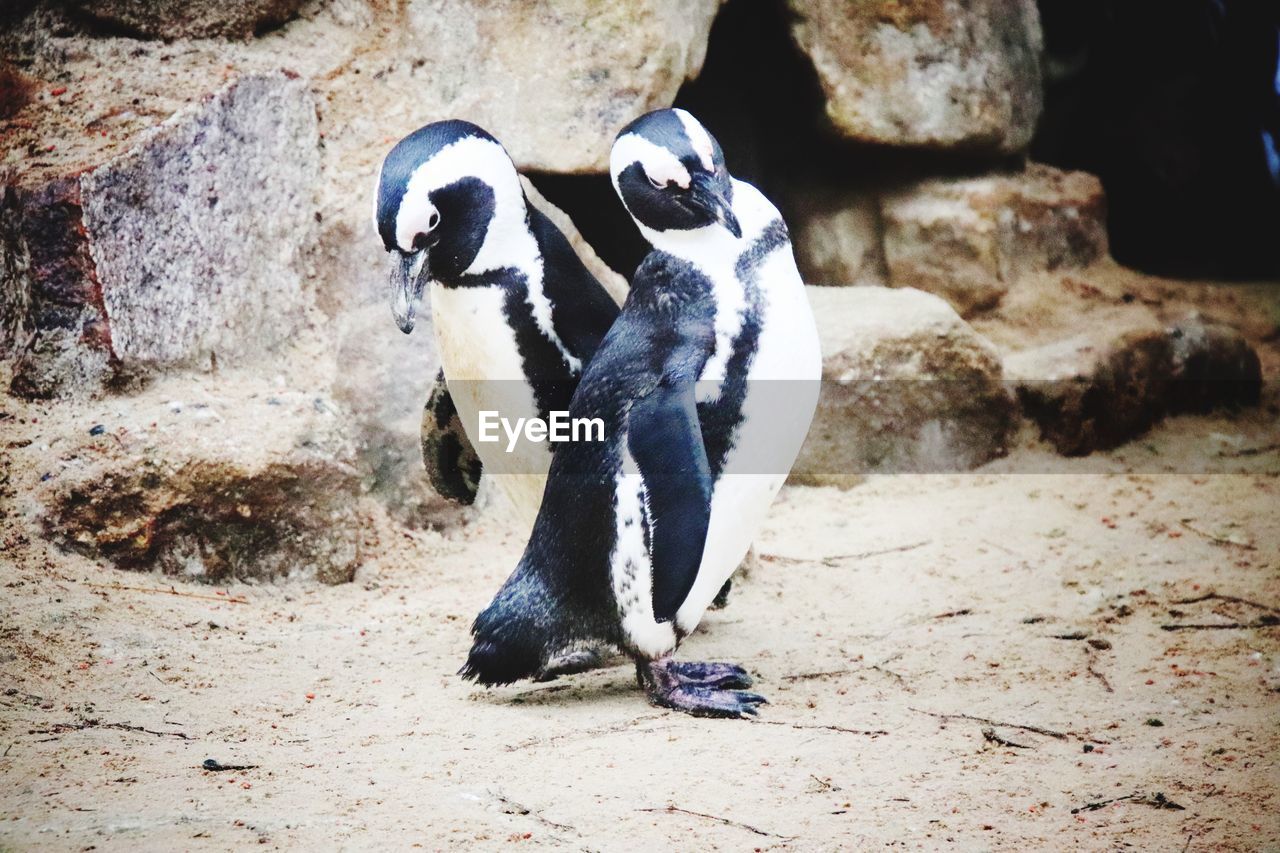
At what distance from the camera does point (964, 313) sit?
4.45 metres

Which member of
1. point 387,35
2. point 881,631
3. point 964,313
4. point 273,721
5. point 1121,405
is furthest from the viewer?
point 964,313

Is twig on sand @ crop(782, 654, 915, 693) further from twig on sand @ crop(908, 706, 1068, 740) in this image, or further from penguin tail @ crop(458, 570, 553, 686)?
penguin tail @ crop(458, 570, 553, 686)

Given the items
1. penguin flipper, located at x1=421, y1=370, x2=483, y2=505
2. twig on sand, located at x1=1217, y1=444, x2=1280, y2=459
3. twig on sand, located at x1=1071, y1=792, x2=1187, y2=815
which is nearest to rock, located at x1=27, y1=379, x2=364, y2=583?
penguin flipper, located at x1=421, y1=370, x2=483, y2=505

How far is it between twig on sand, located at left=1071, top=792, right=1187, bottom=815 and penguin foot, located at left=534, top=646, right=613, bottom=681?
98 cm

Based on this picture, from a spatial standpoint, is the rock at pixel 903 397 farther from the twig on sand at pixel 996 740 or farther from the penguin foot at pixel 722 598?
the twig on sand at pixel 996 740

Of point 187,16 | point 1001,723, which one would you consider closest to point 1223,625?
point 1001,723

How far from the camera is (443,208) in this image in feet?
8.23

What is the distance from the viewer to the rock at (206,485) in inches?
113

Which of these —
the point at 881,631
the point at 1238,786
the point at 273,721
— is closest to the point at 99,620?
the point at 273,721

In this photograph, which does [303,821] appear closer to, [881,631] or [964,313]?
[881,631]

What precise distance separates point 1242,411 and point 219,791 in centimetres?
366

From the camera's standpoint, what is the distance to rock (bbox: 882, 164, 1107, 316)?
4359mm

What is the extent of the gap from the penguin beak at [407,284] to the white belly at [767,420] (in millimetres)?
672

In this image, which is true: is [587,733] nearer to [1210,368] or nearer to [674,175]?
[674,175]
